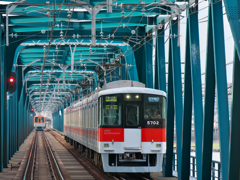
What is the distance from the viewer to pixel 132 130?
13.6m

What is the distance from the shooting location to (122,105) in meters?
13.9

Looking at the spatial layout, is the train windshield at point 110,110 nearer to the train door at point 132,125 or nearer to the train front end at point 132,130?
the train front end at point 132,130

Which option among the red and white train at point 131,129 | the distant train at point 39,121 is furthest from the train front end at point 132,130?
the distant train at point 39,121

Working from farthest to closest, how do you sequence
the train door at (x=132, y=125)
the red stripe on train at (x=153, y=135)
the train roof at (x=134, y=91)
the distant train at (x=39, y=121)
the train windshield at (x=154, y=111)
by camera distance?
the distant train at (x=39, y=121) → the train roof at (x=134, y=91) → the train windshield at (x=154, y=111) → the red stripe on train at (x=153, y=135) → the train door at (x=132, y=125)

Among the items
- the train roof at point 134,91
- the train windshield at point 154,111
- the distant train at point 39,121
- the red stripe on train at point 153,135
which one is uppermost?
the train roof at point 134,91

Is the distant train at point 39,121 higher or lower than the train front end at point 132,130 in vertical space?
lower

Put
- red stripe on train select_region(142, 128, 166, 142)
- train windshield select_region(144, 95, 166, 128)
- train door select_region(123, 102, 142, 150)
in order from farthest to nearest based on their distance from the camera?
train windshield select_region(144, 95, 166, 128) → red stripe on train select_region(142, 128, 166, 142) → train door select_region(123, 102, 142, 150)

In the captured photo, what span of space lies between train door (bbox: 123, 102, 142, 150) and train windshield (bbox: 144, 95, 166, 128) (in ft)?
0.77

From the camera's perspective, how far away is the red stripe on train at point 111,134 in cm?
1353

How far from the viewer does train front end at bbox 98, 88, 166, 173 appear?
1350 centimetres

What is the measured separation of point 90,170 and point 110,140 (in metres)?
3.79

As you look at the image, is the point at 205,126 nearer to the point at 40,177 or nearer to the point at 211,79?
the point at 211,79

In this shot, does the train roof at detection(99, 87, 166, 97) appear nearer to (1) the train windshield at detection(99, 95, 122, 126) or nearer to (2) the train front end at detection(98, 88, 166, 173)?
(2) the train front end at detection(98, 88, 166, 173)

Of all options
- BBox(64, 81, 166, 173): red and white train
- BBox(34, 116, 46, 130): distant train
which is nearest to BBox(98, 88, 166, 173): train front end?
BBox(64, 81, 166, 173): red and white train
